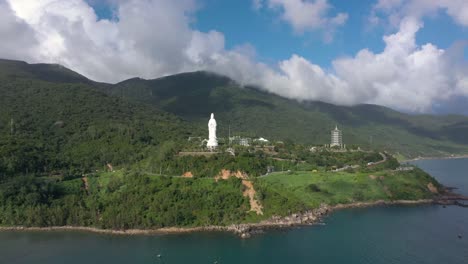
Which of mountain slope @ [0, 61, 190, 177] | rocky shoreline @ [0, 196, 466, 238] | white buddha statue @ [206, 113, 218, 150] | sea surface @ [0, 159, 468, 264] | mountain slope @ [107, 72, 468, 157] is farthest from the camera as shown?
mountain slope @ [107, 72, 468, 157]

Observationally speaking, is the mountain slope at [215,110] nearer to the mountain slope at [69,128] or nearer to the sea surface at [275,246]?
the mountain slope at [69,128]

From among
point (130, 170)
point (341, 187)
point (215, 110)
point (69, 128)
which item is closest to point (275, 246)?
point (341, 187)

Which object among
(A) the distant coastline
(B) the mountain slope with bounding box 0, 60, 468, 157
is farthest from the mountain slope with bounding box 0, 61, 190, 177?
(A) the distant coastline

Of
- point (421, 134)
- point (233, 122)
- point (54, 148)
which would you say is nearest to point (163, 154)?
point (54, 148)

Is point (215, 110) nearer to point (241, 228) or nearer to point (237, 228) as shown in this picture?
point (237, 228)

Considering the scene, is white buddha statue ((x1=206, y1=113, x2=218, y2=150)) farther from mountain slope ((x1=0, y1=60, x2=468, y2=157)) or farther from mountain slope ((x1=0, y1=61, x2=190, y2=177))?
mountain slope ((x1=0, y1=60, x2=468, y2=157))

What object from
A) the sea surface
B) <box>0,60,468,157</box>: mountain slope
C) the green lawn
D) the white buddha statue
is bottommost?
the sea surface

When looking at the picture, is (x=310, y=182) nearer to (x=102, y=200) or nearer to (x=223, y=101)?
(x=102, y=200)
